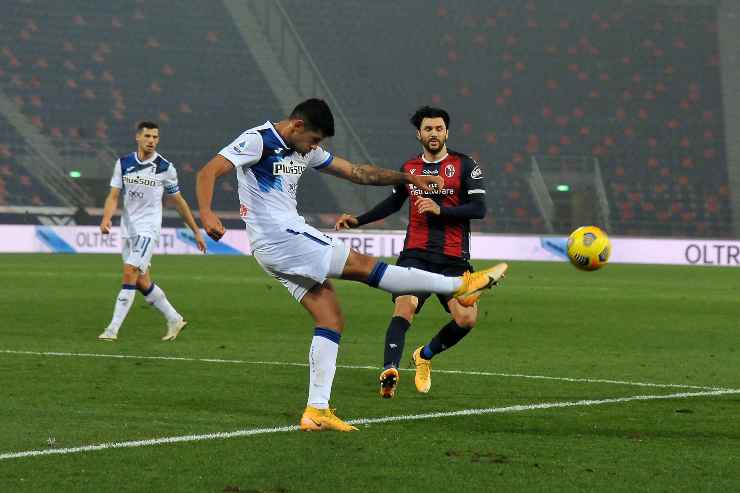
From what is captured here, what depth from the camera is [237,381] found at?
945 centimetres

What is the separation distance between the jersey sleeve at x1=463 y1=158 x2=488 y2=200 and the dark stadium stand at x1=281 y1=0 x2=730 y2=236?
99.0 feet

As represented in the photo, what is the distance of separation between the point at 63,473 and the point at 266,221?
83.0 inches

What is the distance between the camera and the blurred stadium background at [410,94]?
39.3m

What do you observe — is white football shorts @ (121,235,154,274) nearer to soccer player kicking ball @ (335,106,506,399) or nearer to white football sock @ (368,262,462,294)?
soccer player kicking ball @ (335,106,506,399)

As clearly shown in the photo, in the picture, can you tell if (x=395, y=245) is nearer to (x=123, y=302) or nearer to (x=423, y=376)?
(x=123, y=302)

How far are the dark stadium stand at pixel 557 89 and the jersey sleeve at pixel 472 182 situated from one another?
30188 mm

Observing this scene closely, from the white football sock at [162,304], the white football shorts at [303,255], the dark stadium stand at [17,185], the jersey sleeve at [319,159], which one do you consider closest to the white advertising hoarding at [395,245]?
the dark stadium stand at [17,185]

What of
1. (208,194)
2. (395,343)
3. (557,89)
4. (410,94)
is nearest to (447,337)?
(395,343)

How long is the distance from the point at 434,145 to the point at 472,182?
0.39m

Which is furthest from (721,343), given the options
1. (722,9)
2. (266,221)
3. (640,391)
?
(722,9)

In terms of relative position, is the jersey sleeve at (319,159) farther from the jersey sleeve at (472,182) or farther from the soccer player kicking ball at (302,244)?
the jersey sleeve at (472,182)

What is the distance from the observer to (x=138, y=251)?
44.1 ft

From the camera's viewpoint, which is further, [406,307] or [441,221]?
[441,221]

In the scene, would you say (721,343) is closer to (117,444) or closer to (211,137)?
(117,444)
